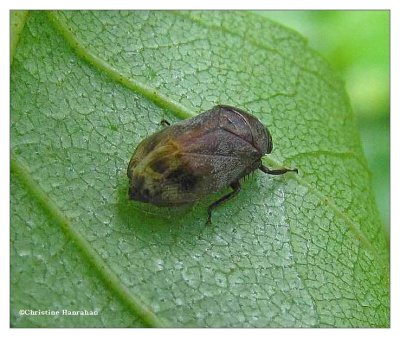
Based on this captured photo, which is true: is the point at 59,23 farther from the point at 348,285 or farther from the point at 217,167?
the point at 348,285

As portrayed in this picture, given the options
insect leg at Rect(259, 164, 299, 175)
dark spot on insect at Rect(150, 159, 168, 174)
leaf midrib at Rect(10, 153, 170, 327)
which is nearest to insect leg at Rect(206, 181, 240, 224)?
insect leg at Rect(259, 164, 299, 175)

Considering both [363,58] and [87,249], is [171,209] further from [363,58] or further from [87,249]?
[363,58]

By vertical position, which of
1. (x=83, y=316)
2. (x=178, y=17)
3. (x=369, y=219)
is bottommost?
(x=83, y=316)

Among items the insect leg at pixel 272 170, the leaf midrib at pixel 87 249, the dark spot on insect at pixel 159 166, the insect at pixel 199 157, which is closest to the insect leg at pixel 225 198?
the insect at pixel 199 157

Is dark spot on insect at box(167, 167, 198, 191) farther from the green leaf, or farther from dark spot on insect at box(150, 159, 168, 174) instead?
the green leaf

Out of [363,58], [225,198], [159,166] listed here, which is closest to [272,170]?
[225,198]

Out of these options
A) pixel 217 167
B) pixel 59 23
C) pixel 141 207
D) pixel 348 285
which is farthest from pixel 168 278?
pixel 59 23
